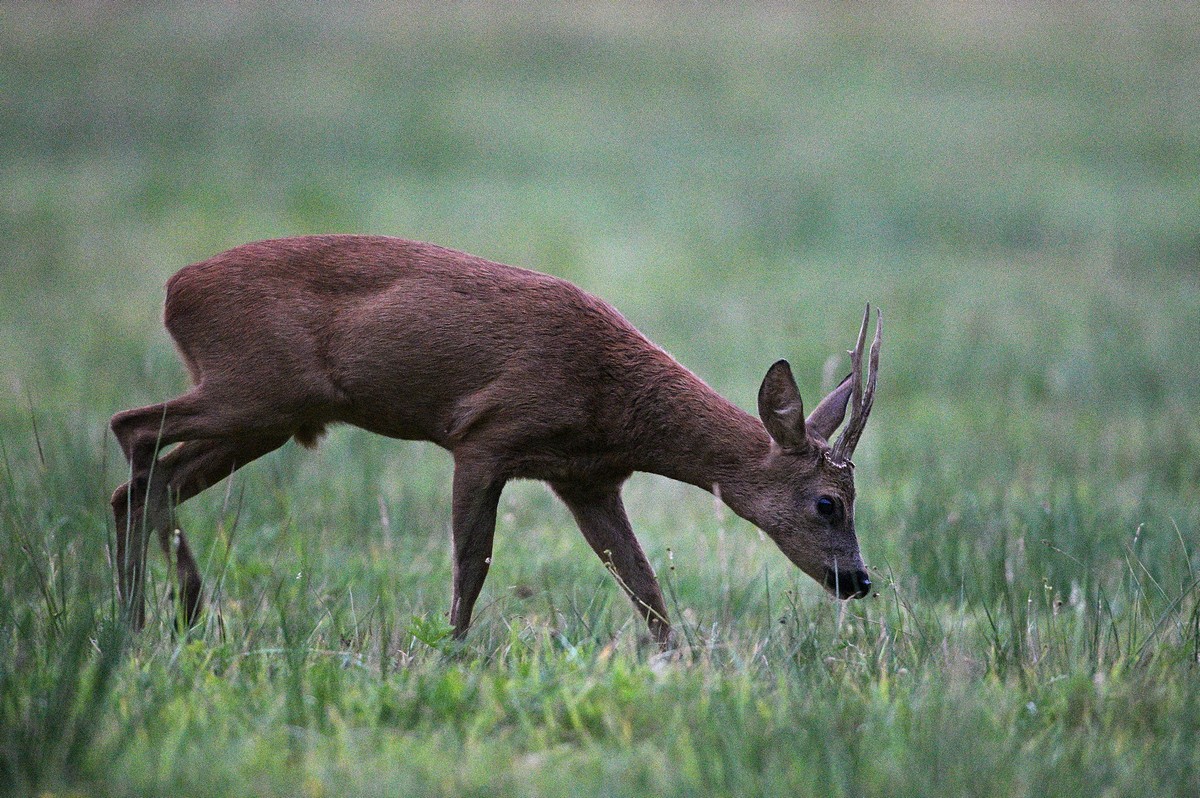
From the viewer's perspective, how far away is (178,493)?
18.0 feet

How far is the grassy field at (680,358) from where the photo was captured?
368 cm

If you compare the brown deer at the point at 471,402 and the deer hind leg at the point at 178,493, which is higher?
the brown deer at the point at 471,402

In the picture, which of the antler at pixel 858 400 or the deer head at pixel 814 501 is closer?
the antler at pixel 858 400

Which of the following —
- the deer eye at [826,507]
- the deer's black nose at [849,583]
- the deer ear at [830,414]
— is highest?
the deer ear at [830,414]

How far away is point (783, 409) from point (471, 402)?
3.90 ft

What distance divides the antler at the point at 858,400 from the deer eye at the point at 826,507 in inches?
6.2

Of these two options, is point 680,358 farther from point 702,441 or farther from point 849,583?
point 849,583

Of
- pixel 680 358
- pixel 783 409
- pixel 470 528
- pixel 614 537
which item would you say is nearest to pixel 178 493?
pixel 470 528

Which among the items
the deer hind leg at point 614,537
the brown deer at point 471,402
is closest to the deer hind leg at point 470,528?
the brown deer at point 471,402

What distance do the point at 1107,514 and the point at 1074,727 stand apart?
3167 mm

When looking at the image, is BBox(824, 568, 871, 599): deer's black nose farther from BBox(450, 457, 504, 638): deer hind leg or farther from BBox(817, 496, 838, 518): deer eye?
BBox(450, 457, 504, 638): deer hind leg

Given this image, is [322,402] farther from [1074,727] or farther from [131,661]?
[1074,727]

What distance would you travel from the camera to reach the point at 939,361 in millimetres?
11648

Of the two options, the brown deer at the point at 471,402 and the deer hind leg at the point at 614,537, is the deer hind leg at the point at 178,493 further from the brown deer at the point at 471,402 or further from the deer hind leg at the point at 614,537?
the deer hind leg at the point at 614,537
